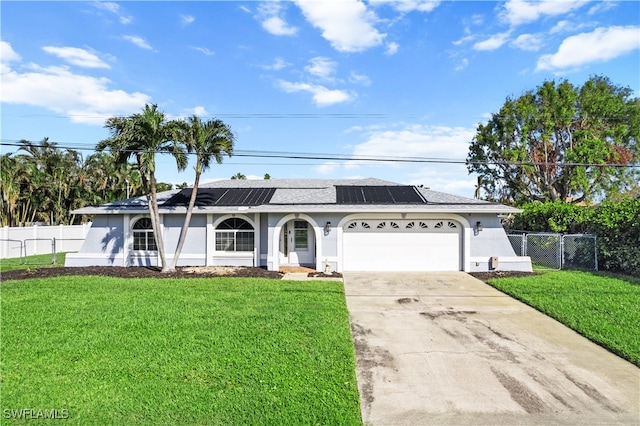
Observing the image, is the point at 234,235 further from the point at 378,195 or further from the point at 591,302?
the point at 591,302

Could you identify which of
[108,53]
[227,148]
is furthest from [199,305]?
[108,53]

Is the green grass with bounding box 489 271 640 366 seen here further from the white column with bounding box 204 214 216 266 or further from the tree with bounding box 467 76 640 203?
the tree with bounding box 467 76 640 203

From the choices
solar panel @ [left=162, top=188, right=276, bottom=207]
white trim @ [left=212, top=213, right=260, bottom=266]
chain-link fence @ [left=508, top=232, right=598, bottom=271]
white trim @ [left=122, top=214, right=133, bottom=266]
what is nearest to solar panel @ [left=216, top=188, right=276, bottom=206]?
solar panel @ [left=162, top=188, right=276, bottom=207]

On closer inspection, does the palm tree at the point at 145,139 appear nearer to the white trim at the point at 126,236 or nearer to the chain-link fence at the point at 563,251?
the white trim at the point at 126,236

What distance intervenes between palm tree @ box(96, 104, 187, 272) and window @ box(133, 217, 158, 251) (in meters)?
3.17

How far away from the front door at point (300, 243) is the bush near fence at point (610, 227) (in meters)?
10.9

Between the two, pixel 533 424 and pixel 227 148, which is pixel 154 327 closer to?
pixel 533 424

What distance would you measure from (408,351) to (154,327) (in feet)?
15.2

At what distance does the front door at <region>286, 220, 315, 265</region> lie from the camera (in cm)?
1444

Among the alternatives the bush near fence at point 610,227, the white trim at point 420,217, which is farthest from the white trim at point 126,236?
the bush near fence at point 610,227

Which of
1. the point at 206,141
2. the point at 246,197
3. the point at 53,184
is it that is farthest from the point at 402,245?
the point at 53,184

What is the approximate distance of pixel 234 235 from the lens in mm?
14375

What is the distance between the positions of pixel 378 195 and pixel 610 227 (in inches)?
338

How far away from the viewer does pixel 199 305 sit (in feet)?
26.3
